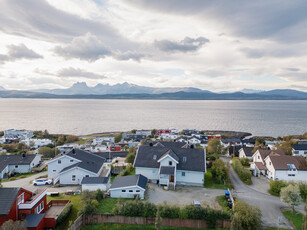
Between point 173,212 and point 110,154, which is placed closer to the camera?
point 173,212

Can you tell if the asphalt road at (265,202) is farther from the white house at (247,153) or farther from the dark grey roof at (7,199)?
the dark grey roof at (7,199)

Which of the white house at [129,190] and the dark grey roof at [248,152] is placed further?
the dark grey roof at [248,152]

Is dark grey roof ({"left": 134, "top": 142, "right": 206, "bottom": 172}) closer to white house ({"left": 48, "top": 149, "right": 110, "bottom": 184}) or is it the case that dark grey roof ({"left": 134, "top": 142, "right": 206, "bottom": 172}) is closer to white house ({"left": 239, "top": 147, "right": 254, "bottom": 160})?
white house ({"left": 48, "top": 149, "right": 110, "bottom": 184})

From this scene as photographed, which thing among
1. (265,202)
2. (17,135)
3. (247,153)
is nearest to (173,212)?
(265,202)

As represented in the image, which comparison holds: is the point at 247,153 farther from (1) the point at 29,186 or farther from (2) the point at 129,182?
(1) the point at 29,186

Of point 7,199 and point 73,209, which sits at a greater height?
point 7,199

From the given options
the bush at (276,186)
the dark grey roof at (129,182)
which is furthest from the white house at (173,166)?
the bush at (276,186)
